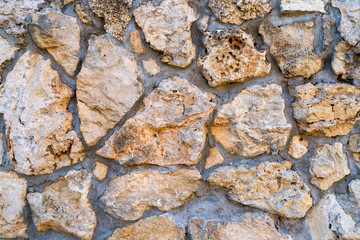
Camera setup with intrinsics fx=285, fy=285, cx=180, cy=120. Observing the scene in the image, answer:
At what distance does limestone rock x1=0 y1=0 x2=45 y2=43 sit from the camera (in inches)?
40.3

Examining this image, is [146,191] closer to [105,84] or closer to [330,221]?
[105,84]

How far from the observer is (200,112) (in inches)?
40.7

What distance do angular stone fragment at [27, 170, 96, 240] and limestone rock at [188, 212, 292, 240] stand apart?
15.0 inches

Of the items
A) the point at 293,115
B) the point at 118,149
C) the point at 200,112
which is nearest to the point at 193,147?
the point at 200,112

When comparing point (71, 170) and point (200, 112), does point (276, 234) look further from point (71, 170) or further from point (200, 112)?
point (71, 170)

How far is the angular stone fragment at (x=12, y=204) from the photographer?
1.02 meters

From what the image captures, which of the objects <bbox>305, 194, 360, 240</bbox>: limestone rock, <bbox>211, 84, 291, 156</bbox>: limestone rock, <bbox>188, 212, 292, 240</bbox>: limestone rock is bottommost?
<bbox>305, 194, 360, 240</bbox>: limestone rock

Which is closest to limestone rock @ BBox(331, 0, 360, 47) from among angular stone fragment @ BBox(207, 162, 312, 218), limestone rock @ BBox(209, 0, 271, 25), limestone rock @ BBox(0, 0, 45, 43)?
limestone rock @ BBox(209, 0, 271, 25)

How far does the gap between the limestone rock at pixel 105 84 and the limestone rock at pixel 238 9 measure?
1.18 ft

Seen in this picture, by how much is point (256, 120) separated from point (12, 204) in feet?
3.06

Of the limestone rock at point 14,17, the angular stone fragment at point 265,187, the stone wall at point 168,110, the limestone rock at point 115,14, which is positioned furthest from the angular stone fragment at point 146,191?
the limestone rock at point 14,17

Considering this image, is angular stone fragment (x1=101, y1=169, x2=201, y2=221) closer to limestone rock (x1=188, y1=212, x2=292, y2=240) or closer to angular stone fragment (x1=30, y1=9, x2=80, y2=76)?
limestone rock (x1=188, y1=212, x2=292, y2=240)

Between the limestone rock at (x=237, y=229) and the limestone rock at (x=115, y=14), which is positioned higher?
the limestone rock at (x=115, y=14)

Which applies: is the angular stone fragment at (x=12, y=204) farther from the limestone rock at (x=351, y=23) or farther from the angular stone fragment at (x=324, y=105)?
the limestone rock at (x=351, y=23)
